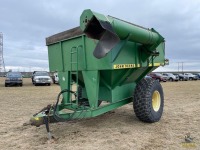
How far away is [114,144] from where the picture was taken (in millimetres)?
4566

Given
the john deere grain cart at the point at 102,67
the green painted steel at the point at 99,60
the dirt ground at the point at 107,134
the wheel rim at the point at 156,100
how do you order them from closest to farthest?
the dirt ground at the point at 107,134 → the green painted steel at the point at 99,60 → the john deere grain cart at the point at 102,67 → the wheel rim at the point at 156,100

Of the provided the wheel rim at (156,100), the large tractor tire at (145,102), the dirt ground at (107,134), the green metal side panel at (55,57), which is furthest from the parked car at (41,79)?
the large tractor tire at (145,102)

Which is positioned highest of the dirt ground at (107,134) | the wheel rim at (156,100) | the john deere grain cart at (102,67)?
the john deere grain cart at (102,67)

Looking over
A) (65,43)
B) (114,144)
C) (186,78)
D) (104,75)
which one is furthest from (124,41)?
(186,78)

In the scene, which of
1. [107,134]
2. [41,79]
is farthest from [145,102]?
[41,79]

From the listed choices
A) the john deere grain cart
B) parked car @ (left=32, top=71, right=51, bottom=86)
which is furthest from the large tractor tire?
parked car @ (left=32, top=71, right=51, bottom=86)

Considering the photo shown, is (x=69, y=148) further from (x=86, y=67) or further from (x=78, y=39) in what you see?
(x=78, y=39)

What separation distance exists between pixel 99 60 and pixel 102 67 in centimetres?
17

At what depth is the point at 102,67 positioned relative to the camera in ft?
17.1

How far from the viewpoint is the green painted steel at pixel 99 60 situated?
4590mm

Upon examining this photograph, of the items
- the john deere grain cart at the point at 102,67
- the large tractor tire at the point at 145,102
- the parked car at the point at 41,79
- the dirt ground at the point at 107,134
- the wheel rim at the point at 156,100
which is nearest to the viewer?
the dirt ground at the point at 107,134

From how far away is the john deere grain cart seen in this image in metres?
4.74

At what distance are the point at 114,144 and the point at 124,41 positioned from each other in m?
2.25

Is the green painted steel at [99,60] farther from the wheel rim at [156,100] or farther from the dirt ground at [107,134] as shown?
the wheel rim at [156,100]
